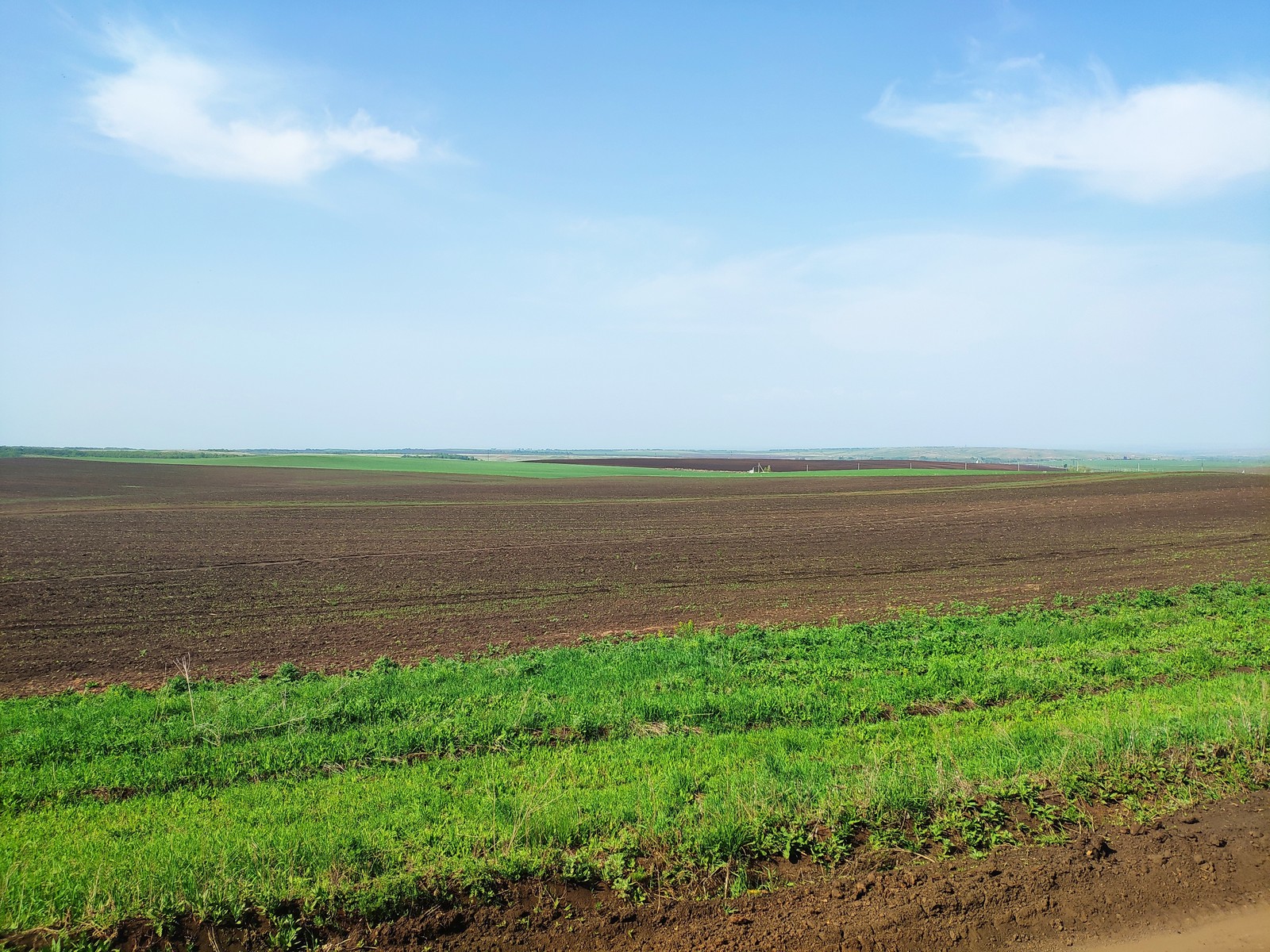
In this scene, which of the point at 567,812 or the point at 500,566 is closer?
the point at 567,812

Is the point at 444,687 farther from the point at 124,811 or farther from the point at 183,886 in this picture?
the point at 183,886

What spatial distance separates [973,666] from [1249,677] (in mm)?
3726

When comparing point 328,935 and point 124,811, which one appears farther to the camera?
point 124,811

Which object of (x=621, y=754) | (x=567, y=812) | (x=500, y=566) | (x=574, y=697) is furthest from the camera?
(x=500, y=566)

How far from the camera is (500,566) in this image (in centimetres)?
2447

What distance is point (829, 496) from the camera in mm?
58031

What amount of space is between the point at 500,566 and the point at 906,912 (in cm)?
2037

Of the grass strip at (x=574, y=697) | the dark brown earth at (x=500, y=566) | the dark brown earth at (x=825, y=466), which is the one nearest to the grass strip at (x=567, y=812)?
the grass strip at (x=574, y=697)

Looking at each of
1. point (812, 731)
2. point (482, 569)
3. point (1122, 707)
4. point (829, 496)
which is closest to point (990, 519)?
point (829, 496)

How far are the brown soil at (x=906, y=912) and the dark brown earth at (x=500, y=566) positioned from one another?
355 inches

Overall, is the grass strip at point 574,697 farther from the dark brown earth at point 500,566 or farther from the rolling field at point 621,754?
the dark brown earth at point 500,566

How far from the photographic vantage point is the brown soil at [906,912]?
4945 mm

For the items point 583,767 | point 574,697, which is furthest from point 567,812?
point 574,697

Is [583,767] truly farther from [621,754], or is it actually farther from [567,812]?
[567,812]
